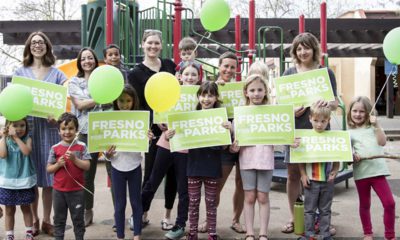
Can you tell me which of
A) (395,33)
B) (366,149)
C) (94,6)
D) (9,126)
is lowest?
(366,149)

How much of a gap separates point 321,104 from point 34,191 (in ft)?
8.95

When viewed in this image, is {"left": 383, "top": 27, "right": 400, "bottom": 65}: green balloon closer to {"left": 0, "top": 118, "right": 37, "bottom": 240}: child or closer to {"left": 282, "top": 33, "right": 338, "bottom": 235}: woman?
{"left": 282, "top": 33, "right": 338, "bottom": 235}: woman

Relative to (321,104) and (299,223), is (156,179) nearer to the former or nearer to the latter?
(299,223)

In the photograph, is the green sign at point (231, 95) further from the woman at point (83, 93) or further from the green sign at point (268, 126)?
the woman at point (83, 93)

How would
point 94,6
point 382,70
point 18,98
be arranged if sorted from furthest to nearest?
point 382,70, point 94,6, point 18,98

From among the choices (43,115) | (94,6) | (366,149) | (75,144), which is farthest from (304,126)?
(94,6)

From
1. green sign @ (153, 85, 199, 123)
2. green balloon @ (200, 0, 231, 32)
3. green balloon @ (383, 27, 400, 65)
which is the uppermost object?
green balloon @ (200, 0, 231, 32)

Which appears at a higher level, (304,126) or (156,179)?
(304,126)

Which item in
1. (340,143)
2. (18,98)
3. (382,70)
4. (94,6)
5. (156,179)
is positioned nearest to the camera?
(18,98)

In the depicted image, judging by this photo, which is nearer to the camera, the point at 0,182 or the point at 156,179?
the point at 0,182

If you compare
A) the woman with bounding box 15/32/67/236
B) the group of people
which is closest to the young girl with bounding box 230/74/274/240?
the group of people

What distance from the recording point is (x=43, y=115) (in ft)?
13.5

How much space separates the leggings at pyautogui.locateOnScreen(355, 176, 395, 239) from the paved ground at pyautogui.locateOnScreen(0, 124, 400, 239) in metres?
0.43

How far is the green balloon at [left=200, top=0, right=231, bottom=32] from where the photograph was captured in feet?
15.9
